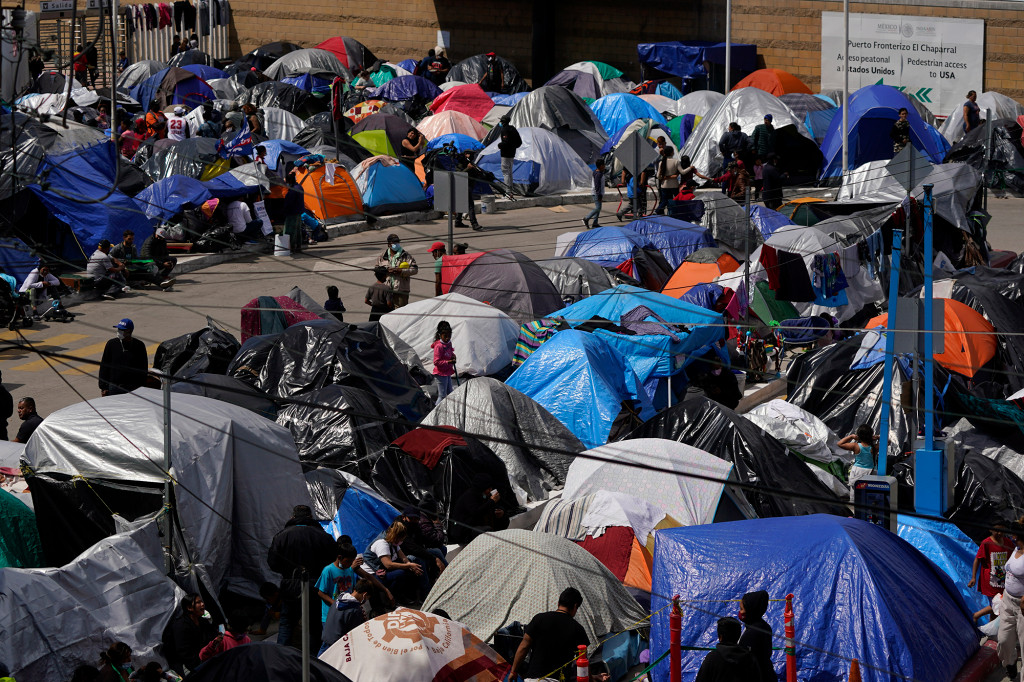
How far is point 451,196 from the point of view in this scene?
18344mm

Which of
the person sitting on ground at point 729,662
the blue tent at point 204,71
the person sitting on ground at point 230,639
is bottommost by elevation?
the person sitting on ground at point 230,639

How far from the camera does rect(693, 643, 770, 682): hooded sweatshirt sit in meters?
7.49

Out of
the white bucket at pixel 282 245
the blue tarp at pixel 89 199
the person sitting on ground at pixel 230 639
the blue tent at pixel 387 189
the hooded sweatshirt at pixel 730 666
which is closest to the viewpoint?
the hooded sweatshirt at pixel 730 666

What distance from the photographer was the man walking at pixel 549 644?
8258mm

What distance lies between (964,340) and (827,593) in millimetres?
7461

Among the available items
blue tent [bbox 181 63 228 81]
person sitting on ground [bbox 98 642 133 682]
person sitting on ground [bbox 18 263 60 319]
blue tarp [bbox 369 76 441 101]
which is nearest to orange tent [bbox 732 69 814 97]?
blue tarp [bbox 369 76 441 101]

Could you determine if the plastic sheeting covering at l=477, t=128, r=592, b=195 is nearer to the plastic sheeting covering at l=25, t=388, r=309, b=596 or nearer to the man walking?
the plastic sheeting covering at l=25, t=388, r=309, b=596

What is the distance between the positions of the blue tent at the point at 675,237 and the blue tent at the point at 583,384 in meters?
5.20

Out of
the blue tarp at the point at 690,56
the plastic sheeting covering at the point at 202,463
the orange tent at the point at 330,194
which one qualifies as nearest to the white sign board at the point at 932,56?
the blue tarp at the point at 690,56

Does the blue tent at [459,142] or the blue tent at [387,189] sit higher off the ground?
the blue tent at [459,142]

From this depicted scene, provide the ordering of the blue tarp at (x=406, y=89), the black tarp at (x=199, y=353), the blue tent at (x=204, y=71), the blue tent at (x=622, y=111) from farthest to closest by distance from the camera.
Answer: the blue tent at (x=204, y=71) < the blue tarp at (x=406, y=89) < the blue tent at (x=622, y=111) < the black tarp at (x=199, y=353)

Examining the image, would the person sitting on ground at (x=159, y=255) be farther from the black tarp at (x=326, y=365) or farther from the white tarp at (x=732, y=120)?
the white tarp at (x=732, y=120)

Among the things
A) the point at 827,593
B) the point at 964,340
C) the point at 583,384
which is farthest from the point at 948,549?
the point at 964,340

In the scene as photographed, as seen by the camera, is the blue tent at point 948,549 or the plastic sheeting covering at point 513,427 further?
the plastic sheeting covering at point 513,427
